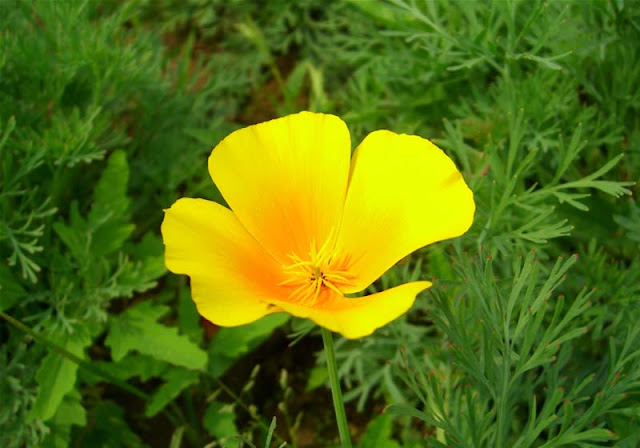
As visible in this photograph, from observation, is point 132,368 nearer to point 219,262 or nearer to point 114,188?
point 114,188

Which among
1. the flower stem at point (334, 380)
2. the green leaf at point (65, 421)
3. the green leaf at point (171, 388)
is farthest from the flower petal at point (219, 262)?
the green leaf at point (65, 421)

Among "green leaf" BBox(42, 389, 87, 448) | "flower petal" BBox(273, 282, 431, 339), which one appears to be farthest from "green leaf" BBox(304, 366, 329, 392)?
"flower petal" BBox(273, 282, 431, 339)

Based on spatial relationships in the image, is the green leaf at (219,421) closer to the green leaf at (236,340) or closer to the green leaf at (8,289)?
the green leaf at (236,340)

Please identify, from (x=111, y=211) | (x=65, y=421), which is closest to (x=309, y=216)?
(x=111, y=211)

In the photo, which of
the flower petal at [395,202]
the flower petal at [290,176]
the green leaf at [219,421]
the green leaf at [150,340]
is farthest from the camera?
the green leaf at [219,421]

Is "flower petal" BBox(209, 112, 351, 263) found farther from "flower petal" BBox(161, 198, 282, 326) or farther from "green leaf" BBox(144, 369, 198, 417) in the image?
"green leaf" BBox(144, 369, 198, 417)

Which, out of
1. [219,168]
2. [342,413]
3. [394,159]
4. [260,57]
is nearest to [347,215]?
[394,159]

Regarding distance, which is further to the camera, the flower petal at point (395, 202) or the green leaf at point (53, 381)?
the green leaf at point (53, 381)

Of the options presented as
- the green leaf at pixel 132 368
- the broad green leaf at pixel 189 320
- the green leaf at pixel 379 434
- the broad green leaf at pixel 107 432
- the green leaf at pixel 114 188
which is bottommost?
the broad green leaf at pixel 107 432
